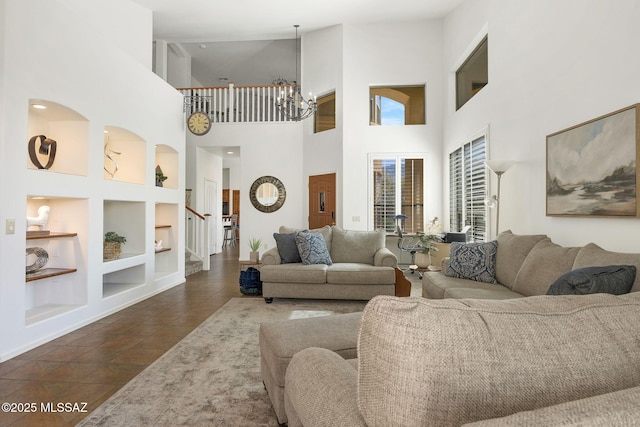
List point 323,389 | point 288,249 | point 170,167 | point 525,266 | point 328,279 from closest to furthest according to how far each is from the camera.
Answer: point 323,389 → point 525,266 → point 328,279 → point 288,249 → point 170,167

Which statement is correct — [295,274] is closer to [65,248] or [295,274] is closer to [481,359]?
[65,248]

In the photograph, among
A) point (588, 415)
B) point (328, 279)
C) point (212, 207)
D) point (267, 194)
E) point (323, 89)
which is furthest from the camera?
point (212, 207)

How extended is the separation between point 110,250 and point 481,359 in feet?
15.0

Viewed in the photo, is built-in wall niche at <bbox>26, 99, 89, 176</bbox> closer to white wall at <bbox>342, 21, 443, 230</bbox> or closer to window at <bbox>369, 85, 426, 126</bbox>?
white wall at <bbox>342, 21, 443, 230</bbox>

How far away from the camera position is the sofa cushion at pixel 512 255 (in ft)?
10.5

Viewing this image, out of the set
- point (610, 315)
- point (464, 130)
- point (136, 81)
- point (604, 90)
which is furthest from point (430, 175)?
point (610, 315)

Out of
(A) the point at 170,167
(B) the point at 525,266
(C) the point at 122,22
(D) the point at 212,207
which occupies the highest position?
(C) the point at 122,22

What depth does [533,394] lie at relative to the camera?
70 cm

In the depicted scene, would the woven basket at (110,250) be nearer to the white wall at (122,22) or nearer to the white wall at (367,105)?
the white wall at (122,22)

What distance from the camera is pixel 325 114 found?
7.80m

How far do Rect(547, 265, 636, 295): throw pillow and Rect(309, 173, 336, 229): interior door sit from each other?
560 cm

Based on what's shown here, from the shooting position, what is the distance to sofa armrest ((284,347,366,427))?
3.17 feet

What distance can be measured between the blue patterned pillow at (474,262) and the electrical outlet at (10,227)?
12.8 feet

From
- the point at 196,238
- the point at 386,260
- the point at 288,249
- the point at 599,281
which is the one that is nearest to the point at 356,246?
the point at 386,260
